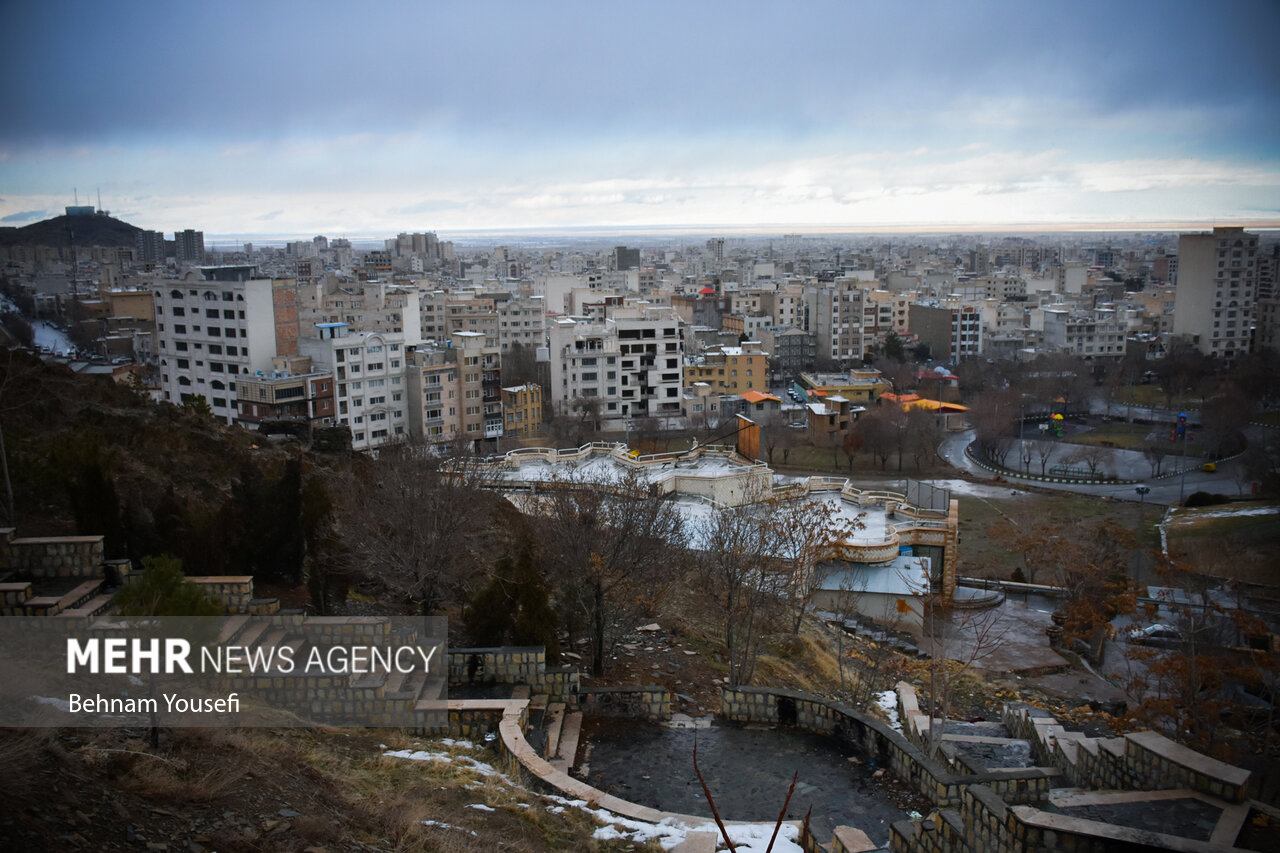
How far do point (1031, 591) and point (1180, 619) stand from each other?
223 inches

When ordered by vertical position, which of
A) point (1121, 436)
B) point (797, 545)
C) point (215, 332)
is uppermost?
point (215, 332)

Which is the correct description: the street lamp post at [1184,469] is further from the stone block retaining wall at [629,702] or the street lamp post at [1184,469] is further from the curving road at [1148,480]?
the stone block retaining wall at [629,702]

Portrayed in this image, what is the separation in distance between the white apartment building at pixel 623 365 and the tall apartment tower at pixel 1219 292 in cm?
2752

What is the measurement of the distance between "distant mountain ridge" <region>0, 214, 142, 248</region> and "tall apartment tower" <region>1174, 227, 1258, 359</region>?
4873cm

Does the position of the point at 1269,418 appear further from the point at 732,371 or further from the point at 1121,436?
the point at 732,371

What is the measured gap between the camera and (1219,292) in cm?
4878

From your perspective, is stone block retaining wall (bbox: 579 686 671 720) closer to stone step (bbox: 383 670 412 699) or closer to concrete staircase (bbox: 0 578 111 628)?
stone step (bbox: 383 670 412 699)

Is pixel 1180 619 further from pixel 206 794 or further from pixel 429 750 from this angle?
pixel 206 794

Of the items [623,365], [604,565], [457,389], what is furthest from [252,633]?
[623,365]

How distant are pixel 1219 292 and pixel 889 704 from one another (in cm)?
4894

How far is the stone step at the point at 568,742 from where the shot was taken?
21.3 feet

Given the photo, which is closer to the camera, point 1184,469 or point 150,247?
point 1184,469

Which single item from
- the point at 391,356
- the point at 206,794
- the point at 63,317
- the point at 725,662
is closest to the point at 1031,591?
the point at 725,662

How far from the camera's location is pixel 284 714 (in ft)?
21.4
